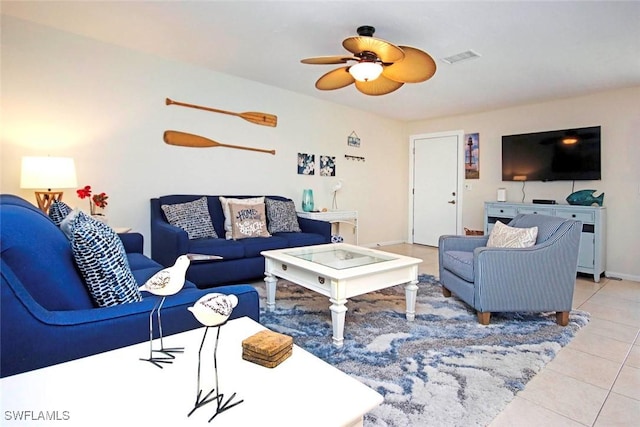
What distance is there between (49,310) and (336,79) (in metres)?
2.41

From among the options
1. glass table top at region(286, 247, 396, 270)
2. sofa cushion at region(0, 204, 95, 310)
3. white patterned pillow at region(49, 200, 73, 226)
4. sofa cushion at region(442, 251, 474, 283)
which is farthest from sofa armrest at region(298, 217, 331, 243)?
sofa cushion at region(0, 204, 95, 310)

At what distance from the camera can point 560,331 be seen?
242 cm

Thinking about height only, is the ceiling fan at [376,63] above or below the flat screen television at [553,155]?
above

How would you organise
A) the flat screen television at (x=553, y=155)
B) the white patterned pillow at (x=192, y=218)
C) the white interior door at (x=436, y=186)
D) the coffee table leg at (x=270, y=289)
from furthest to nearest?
the white interior door at (x=436, y=186), the flat screen television at (x=553, y=155), the white patterned pillow at (x=192, y=218), the coffee table leg at (x=270, y=289)

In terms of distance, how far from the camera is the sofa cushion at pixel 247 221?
354 centimetres

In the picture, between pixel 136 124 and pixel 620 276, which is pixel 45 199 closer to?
pixel 136 124

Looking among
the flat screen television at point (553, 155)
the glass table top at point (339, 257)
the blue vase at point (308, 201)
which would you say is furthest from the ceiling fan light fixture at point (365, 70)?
the flat screen television at point (553, 155)

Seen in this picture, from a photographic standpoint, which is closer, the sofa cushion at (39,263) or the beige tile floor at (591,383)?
the sofa cushion at (39,263)

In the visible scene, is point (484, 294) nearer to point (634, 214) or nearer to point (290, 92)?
point (634, 214)

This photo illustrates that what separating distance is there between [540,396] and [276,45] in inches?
124

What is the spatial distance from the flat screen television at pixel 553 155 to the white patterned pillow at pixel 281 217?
321 centimetres

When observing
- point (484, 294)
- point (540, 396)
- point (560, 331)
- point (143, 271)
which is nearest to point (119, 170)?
point (143, 271)

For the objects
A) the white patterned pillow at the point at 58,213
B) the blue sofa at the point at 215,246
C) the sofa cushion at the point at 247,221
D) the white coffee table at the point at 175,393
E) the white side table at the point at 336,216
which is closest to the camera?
the white coffee table at the point at 175,393

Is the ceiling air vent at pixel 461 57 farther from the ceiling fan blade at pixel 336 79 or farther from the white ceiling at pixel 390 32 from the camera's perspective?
the ceiling fan blade at pixel 336 79
